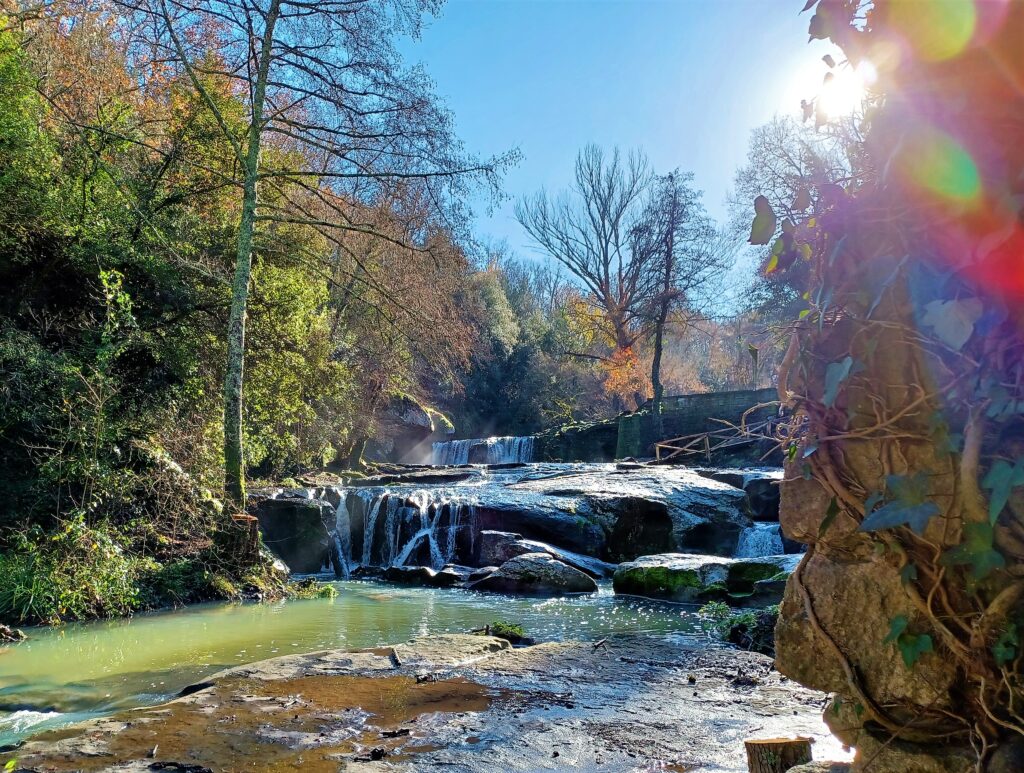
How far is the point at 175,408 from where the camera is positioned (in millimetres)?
10078

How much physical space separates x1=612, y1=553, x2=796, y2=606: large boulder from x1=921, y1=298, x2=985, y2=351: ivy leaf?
7458 mm

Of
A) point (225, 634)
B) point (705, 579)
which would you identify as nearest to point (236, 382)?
point (225, 634)

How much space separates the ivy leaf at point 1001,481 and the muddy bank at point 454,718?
2232 millimetres

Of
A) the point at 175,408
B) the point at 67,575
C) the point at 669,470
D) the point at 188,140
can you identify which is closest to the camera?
the point at 67,575

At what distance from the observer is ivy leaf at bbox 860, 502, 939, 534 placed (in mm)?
1404

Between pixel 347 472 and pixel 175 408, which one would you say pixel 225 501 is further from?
pixel 347 472

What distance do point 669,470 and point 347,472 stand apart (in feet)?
29.7

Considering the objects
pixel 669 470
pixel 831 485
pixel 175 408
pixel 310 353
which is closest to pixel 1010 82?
pixel 831 485

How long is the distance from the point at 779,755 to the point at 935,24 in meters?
2.32

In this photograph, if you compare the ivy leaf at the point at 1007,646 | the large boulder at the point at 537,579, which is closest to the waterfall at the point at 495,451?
the large boulder at the point at 537,579

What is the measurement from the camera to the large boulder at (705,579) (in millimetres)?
8570

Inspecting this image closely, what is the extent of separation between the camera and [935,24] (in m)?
1.52

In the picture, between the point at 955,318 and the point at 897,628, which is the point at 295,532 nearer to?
the point at 897,628

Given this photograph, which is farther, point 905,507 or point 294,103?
point 294,103
